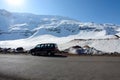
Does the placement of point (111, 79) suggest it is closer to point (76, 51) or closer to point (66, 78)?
point (66, 78)

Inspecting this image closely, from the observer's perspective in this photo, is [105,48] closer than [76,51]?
No

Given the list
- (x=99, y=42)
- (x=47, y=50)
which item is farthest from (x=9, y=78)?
(x=99, y=42)

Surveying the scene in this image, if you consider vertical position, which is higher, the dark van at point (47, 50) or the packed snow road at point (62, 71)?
the dark van at point (47, 50)

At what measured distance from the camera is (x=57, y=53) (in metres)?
33.0

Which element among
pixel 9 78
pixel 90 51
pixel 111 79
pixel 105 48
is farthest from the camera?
pixel 105 48

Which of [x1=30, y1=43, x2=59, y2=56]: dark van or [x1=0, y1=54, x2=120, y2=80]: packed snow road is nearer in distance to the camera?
[x1=0, y1=54, x2=120, y2=80]: packed snow road

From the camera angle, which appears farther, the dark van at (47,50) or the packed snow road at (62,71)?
the dark van at (47,50)

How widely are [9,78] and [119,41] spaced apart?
53135 mm

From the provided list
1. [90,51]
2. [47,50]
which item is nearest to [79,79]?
[47,50]

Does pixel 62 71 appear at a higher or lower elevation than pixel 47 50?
lower

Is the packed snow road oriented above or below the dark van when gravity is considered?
below

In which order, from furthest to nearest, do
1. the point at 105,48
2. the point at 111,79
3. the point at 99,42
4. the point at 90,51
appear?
1. the point at 99,42
2. the point at 105,48
3. the point at 90,51
4. the point at 111,79

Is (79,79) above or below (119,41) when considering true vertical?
below

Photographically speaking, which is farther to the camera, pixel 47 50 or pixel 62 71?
pixel 47 50
